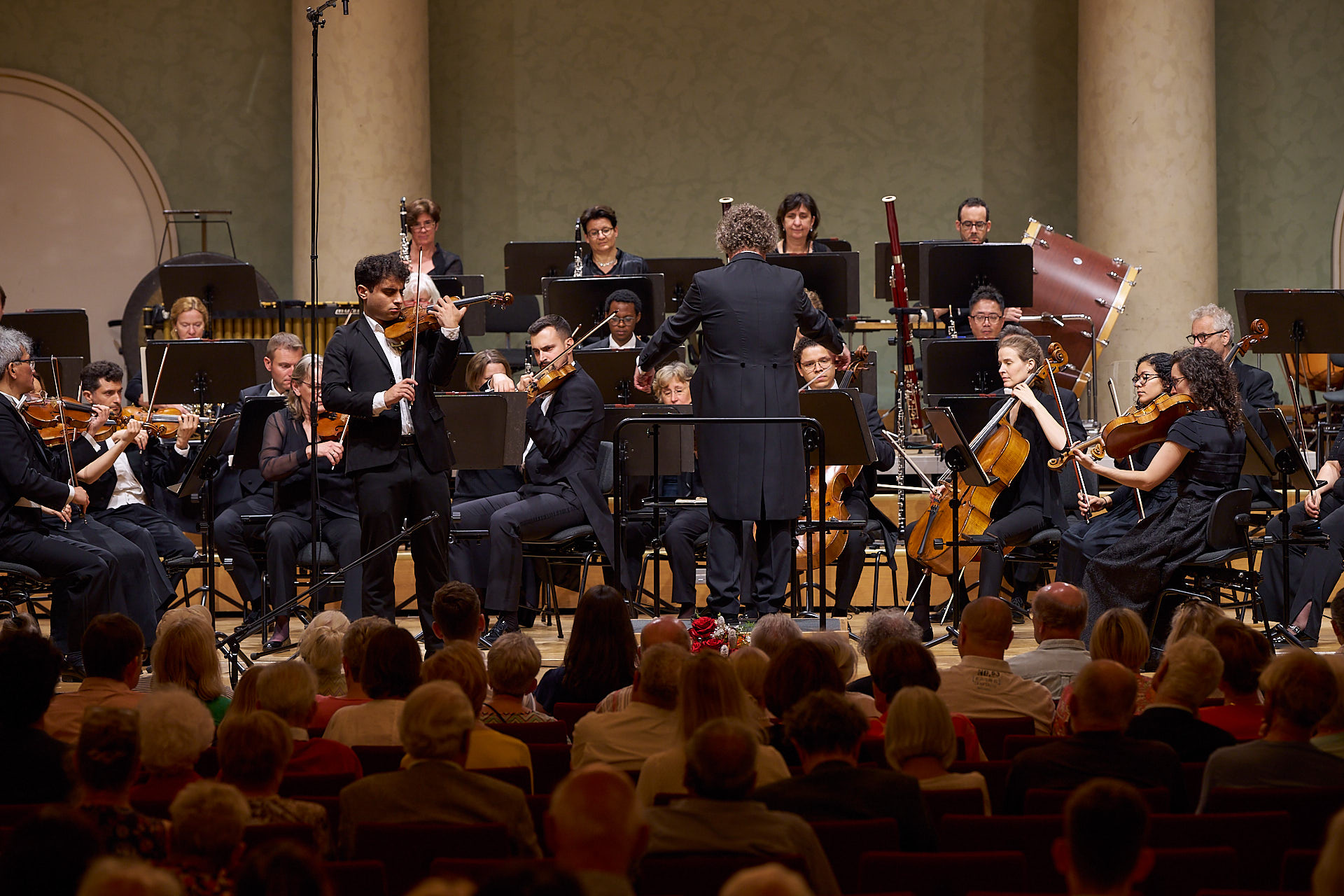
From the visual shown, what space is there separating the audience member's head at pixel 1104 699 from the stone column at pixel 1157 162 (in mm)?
7222

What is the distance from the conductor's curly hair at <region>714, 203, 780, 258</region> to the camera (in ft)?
Result: 19.7

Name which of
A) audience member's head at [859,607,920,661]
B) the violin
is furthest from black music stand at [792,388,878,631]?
audience member's head at [859,607,920,661]

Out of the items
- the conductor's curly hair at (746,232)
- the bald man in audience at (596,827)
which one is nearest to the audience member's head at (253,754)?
the bald man in audience at (596,827)

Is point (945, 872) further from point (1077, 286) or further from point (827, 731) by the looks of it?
point (1077, 286)

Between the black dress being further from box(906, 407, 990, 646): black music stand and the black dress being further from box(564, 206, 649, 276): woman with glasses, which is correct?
box(564, 206, 649, 276): woman with glasses

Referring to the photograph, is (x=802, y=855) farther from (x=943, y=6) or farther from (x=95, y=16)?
(x=95, y=16)

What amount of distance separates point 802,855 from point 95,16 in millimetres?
10580

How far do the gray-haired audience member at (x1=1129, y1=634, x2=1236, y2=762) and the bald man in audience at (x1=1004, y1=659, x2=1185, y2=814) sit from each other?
0.68 feet

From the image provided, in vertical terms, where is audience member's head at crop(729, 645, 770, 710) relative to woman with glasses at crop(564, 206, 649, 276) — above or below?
below

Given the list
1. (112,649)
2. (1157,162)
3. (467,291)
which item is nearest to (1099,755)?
(112,649)

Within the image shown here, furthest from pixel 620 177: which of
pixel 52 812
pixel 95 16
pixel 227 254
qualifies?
pixel 52 812

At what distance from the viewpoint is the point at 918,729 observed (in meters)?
3.12

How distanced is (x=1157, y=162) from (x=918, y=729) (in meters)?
8.08

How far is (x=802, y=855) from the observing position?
259 cm
